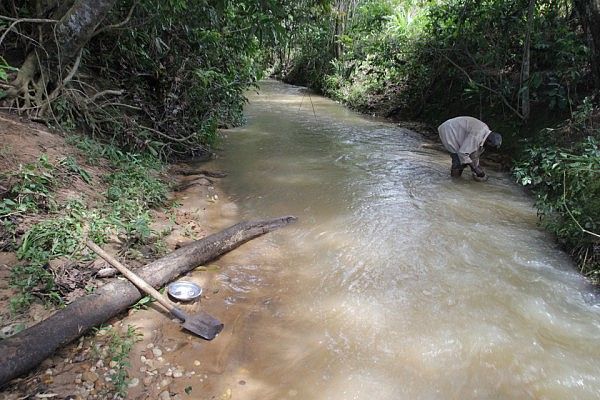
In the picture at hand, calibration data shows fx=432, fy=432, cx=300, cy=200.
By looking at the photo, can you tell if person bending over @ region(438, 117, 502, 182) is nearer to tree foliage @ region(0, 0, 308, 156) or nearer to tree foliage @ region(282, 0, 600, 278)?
tree foliage @ region(282, 0, 600, 278)

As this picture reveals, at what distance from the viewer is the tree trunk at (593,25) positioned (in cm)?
600

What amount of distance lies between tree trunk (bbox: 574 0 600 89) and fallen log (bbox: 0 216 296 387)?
571 cm

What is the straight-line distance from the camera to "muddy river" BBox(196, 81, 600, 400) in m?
2.89

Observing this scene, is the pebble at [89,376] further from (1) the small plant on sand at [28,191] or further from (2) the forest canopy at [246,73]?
(2) the forest canopy at [246,73]

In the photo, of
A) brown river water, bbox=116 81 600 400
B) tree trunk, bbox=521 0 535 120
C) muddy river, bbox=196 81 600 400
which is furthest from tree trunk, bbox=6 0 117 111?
tree trunk, bbox=521 0 535 120

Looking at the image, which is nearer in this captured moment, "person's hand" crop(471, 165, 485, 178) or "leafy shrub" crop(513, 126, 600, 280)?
"leafy shrub" crop(513, 126, 600, 280)

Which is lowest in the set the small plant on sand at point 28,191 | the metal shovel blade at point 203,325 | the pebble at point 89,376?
the metal shovel blade at point 203,325

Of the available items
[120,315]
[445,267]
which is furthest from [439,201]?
[120,315]

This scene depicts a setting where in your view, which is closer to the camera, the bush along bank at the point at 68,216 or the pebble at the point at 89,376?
the pebble at the point at 89,376

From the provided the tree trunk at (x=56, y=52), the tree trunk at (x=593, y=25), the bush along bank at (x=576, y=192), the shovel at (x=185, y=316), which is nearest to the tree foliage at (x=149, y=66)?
the tree trunk at (x=56, y=52)

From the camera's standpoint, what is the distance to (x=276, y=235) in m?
4.92

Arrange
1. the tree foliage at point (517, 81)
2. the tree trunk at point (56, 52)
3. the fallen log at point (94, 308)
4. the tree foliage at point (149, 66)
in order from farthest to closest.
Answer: the tree foliage at point (149, 66) → the tree trunk at point (56, 52) → the tree foliage at point (517, 81) → the fallen log at point (94, 308)

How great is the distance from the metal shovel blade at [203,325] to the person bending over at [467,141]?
4999 mm

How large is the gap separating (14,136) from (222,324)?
124 inches
